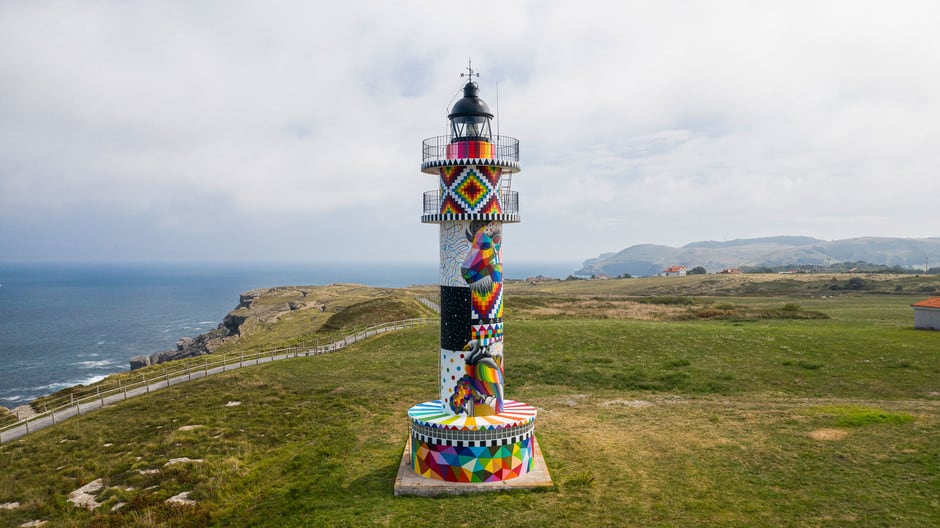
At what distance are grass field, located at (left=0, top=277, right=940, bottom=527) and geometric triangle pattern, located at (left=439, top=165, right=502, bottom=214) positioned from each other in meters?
7.74

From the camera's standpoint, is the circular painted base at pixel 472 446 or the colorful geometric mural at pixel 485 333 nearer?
the circular painted base at pixel 472 446

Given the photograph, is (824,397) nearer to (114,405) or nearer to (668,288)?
(114,405)

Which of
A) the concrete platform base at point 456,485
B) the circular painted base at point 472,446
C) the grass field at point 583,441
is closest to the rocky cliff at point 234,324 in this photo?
the grass field at point 583,441

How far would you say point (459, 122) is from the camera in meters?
17.3

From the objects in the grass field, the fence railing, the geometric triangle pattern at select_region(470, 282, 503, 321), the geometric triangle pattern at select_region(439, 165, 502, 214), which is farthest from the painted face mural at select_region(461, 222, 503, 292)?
the fence railing

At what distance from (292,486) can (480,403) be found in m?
6.15

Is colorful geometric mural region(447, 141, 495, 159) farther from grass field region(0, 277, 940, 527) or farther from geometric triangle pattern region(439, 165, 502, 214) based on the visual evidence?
grass field region(0, 277, 940, 527)

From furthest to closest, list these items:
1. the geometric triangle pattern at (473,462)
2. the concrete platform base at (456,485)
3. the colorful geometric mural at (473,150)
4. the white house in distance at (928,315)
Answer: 1. the white house in distance at (928,315)
2. the colorful geometric mural at (473,150)
3. the geometric triangle pattern at (473,462)
4. the concrete platform base at (456,485)

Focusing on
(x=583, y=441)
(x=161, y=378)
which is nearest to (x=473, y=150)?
(x=583, y=441)

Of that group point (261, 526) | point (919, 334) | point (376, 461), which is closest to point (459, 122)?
point (376, 461)

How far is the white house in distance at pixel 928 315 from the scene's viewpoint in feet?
133

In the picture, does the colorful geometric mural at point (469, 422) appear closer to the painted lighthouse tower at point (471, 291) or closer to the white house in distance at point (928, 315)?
the painted lighthouse tower at point (471, 291)

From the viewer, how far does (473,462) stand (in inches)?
638

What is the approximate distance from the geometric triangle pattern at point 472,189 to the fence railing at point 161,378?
24368mm
